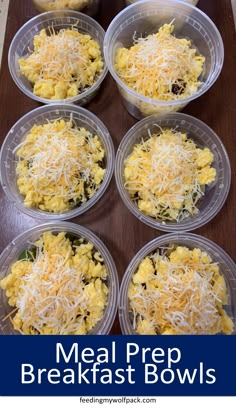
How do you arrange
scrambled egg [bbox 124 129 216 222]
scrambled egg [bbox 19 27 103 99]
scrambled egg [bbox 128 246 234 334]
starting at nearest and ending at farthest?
scrambled egg [bbox 128 246 234 334] < scrambled egg [bbox 124 129 216 222] < scrambled egg [bbox 19 27 103 99]

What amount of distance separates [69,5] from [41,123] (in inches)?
17.0

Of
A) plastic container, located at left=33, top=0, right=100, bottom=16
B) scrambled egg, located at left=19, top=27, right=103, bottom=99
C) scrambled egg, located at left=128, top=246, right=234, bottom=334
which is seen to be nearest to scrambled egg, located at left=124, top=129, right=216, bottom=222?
scrambled egg, located at left=128, top=246, right=234, bottom=334

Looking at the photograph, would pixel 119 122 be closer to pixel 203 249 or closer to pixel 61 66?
pixel 61 66

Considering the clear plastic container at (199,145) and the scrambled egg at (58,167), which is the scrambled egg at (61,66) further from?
the clear plastic container at (199,145)

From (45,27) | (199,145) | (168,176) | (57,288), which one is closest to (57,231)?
(57,288)

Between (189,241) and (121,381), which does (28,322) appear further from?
(189,241)

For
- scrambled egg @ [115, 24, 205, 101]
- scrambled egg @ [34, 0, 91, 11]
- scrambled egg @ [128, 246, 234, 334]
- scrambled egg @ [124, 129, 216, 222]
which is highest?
scrambled egg @ [34, 0, 91, 11]

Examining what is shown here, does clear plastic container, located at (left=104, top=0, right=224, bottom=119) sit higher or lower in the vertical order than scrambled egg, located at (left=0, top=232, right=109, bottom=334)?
higher

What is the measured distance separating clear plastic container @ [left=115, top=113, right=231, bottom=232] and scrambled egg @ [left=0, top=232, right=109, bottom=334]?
0.61 feet

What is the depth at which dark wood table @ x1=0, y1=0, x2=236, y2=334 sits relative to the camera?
95 cm

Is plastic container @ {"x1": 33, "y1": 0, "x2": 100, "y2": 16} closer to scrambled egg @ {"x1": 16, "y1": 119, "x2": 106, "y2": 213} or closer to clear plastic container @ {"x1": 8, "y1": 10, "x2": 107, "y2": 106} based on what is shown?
clear plastic container @ {"x1": 8, "y1": 10, "x2": 107, "y2": 106}

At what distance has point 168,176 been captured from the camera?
2.96 feet

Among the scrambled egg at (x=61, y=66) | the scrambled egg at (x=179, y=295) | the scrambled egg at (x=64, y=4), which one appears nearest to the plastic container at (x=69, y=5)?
the scrambled egg at (x=64, y=4)

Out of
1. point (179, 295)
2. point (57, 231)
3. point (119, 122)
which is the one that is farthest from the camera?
point (119, 122)
